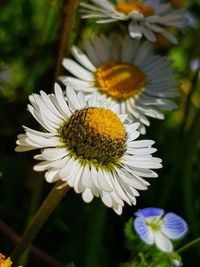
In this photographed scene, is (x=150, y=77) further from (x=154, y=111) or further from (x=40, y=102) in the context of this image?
(x=40, y=102)

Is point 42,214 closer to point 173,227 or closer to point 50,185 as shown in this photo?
point 173,227

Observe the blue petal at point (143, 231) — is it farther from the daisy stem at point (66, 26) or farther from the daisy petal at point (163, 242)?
the daisy stem at point (66, 26)

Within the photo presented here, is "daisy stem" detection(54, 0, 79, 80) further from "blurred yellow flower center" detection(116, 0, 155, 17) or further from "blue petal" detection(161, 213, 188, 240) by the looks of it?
"blue petal" detection(161, 213, 188, 240)

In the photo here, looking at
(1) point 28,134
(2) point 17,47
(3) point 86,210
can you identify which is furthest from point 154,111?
(2) point 17,47

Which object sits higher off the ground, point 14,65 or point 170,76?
point 14,65

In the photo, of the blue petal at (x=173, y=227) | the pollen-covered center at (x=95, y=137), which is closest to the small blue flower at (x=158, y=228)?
the blue petal at (x=173, y=227)

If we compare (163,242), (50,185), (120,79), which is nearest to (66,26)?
(120,79)
